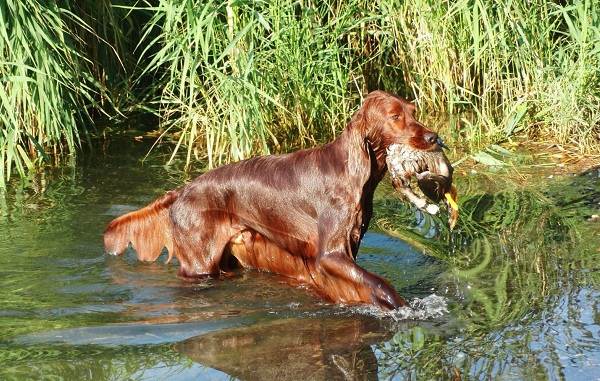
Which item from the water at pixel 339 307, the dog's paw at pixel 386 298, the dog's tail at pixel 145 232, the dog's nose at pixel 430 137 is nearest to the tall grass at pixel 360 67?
the water at pixel 339 307

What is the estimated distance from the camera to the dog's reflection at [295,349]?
16.1 feet

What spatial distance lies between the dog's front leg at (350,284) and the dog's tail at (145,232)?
1.18 m

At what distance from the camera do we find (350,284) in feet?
19.0

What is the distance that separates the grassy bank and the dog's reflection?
114 inches

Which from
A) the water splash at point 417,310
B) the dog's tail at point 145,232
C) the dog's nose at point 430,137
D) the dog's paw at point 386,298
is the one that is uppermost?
the dog's nose at point 430,137

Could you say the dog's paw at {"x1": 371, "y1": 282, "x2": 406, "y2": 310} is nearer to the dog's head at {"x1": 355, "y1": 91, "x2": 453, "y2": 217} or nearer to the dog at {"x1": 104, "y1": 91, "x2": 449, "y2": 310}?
the dog at {"x1": 104, "y1": 91, "x2": 449, "y2": 310}

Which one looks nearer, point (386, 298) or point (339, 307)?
point (386, 298)

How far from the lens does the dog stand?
5.78m

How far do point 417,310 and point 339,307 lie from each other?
441mm

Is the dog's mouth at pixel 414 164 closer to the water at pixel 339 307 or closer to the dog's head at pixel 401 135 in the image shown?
the dog's head at pixel 401 135

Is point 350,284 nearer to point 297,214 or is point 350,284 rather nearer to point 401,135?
point 297,214

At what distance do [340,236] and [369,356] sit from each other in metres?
0.98

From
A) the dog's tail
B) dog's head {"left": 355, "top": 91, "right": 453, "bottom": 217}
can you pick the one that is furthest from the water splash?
the dog's tail

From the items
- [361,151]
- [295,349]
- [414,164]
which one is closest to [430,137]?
[414,164]
